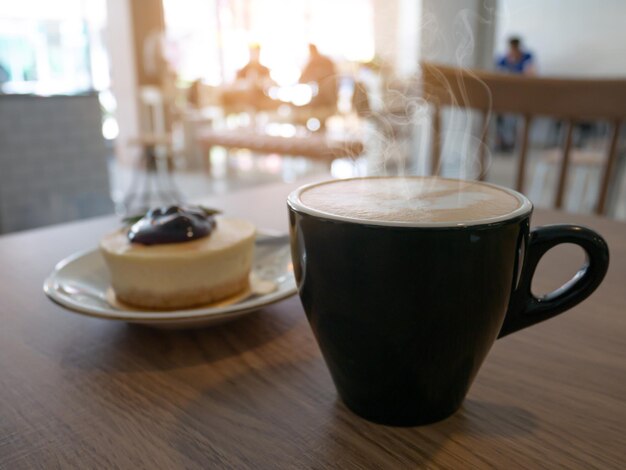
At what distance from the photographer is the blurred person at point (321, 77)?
16.4 ft

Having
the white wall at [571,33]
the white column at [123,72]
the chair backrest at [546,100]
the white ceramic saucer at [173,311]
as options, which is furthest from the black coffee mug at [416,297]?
the white wall at [571,33]

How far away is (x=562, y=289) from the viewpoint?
33 centimetres

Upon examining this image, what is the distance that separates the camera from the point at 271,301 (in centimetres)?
43

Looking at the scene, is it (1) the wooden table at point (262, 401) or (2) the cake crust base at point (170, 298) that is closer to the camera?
(1) the wooden table at point (262, 401)

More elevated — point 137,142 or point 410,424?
point 410,424

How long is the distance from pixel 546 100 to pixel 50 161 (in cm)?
218

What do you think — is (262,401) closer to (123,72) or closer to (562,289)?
(562,289)

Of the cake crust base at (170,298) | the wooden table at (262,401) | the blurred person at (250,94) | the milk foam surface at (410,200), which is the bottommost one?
the blurred person at (250,94)

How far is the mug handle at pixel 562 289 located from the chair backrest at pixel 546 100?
0.66 meters

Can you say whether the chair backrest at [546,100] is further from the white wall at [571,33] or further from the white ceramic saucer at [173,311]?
the white wall at [571,33]

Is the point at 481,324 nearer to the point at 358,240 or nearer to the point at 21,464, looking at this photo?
the point at 358,240

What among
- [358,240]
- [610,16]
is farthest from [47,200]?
[610,16]

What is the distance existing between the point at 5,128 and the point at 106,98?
3.32m

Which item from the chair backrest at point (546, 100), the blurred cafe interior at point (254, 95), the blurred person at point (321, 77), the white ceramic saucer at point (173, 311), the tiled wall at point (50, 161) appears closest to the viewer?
the white ceramic saucer at point (173, 311)
